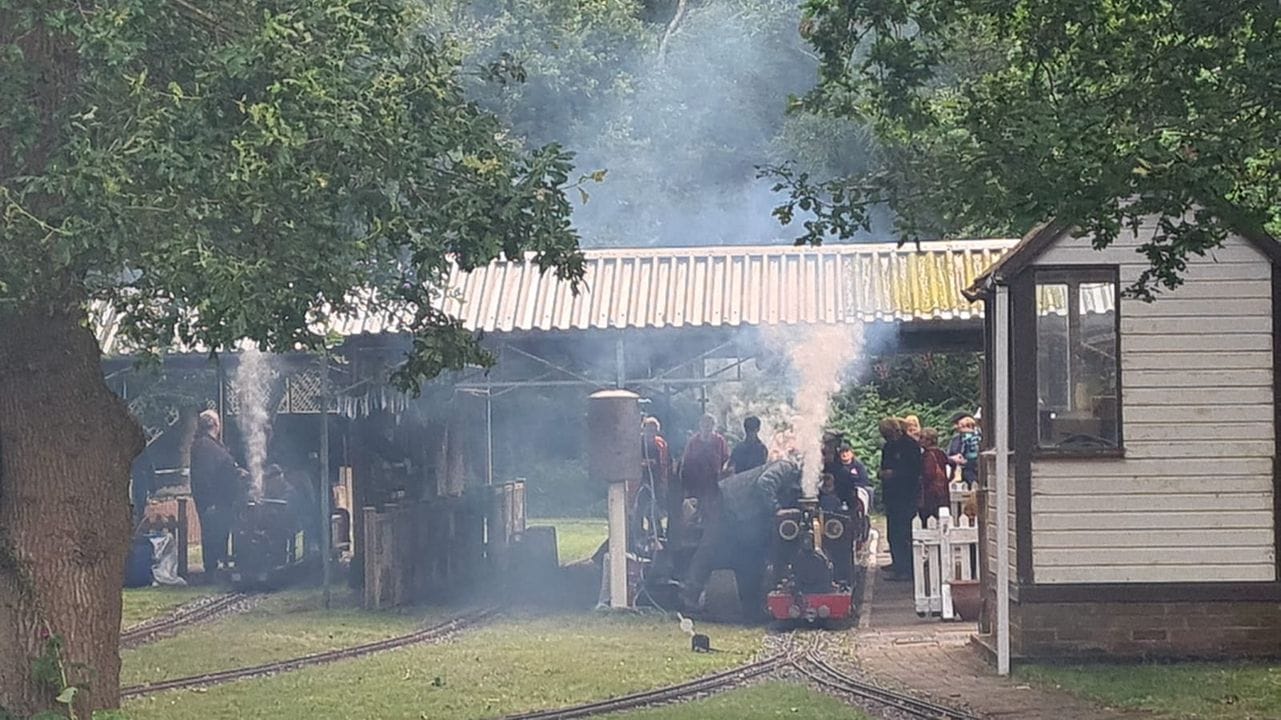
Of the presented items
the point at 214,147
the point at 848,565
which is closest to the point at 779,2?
the point at 848,565

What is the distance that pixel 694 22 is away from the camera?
32688mm

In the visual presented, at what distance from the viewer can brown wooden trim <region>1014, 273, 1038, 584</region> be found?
455 inches

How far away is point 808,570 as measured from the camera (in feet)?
47.8

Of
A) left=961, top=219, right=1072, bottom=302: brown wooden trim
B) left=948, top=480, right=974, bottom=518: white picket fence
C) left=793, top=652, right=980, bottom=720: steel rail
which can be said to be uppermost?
left=961, top=219, right=1072, bottom=302: brown wooden trim

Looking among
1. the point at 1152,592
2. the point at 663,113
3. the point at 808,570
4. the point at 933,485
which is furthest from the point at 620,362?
the point at 663,113

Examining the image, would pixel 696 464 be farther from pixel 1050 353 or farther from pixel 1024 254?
pixel 1024 254

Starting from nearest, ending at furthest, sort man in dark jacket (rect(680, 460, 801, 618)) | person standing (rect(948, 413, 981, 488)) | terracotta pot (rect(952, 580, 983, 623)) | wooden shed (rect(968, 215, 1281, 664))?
1. wooden shed (rect(968, 215, 1281, 664))
2. terracotta pot (rect(952, 580, 983, 623))
3. man in dark jacket (rect(680, 460, 801, 618))
4. person standing (rect(948, 413, 981, 488))

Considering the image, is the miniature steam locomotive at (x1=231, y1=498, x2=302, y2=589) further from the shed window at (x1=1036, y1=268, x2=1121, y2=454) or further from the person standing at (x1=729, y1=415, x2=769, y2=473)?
the shed window at (x1=1036, y1=268, x2=1121, y2=454)

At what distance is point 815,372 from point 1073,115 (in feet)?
46.4

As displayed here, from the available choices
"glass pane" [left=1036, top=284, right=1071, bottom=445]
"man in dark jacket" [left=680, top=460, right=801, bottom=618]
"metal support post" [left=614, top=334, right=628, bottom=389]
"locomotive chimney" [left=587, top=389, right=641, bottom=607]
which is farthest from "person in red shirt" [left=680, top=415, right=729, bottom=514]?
"glass pane" [left=1036, top=284, right=1071, bottom=445]

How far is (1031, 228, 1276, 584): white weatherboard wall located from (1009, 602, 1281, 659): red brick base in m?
0.18

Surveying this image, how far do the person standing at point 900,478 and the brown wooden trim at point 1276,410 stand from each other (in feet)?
19.4

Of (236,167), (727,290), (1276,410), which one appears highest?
(727,290)

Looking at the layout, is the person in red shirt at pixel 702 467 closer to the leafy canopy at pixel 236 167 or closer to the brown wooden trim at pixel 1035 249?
the brown wooden trim at pixel 1035 249
